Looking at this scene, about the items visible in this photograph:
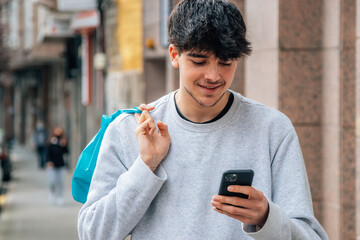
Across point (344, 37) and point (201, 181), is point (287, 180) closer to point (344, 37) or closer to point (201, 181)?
point (201, 181)

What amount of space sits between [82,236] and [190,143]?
1.73ft

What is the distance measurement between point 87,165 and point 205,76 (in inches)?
26.2

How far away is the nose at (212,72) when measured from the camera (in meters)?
2.13

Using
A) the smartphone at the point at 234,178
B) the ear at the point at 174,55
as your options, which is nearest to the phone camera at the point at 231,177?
the smartphone at the point at 234,178

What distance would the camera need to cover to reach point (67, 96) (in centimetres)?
2694

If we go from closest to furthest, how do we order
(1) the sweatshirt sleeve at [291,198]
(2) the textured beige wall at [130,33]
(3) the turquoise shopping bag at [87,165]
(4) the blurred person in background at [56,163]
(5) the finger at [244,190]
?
(5) the finger at [244,190] < (1) the sweatshirt sleeve at [291,198] < (3) the turquoise shopping bag at [87,165] < (2) the textured beige wall at [130,33] < (4) the blurred person in background at [56,163]

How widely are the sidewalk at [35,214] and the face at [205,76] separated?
28.5ft

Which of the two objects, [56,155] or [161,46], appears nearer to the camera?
[161,46]

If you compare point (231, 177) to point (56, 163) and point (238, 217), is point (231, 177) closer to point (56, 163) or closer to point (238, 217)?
point (238, 217)

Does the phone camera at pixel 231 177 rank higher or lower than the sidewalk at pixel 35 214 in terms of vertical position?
higher

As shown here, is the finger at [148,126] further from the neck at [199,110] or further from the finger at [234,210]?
the finger at [234,210]

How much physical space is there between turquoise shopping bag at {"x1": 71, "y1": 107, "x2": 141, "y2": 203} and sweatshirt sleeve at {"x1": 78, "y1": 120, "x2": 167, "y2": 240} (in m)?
0.18

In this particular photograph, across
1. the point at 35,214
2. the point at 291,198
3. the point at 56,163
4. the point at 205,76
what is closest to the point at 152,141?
the point at 205,76

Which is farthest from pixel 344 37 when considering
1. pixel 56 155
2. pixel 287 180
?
pixel 56 155
